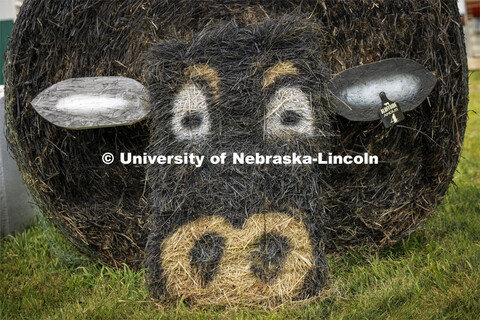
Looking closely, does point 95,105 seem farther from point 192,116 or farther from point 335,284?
point 335,284

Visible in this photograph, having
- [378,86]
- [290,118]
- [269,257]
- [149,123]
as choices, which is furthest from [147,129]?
[378,86]

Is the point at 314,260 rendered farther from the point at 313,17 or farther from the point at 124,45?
the point at 124,45

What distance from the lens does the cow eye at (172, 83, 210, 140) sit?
2.38m

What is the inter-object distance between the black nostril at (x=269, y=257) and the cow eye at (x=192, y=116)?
1.81ft

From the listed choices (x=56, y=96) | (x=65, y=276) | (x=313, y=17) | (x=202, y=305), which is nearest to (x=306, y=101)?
(x=313, y=17)

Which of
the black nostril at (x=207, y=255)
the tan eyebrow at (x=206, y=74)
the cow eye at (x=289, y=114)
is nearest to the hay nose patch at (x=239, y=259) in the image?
the black nostril at (x=207, y=255)

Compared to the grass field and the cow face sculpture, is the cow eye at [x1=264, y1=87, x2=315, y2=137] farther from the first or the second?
the grass field

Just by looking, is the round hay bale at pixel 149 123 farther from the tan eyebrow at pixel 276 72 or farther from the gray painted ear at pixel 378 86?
the tan eyebrow at pixel 276 72

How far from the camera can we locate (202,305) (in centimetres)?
234

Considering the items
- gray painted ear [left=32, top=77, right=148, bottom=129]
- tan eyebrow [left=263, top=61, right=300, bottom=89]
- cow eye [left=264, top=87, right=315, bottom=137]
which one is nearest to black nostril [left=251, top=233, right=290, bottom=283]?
cow eye [left=264, top=87, right=315, bottom=137]

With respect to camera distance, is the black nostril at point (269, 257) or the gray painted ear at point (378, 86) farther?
the gray painted ear at point (378, 86)

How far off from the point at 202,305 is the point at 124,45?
1.44 meters

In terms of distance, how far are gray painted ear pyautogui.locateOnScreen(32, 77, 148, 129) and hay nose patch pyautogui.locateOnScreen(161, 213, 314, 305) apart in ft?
2.01

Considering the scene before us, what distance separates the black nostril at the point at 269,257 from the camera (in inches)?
92.4
